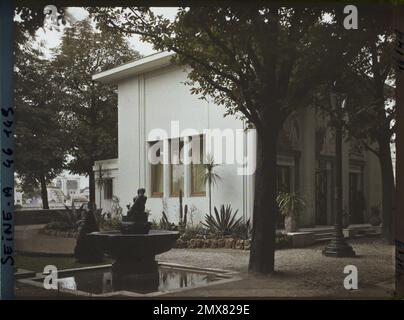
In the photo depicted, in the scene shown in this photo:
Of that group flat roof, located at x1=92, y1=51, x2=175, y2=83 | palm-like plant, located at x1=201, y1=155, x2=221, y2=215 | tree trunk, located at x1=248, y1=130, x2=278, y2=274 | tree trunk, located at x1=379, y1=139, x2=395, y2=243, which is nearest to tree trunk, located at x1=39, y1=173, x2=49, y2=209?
flat roof, located at x1=92, y1=51, x2=175, y2=83

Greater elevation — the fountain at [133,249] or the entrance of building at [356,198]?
the entrance of building at [356,198]

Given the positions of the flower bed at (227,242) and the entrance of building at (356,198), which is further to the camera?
the entrance of building at (356,198)

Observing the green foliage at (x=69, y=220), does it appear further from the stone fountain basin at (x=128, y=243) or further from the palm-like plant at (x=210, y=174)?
the palm-like plant at (x=210, y=174)

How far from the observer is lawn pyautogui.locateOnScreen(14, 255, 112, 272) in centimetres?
558

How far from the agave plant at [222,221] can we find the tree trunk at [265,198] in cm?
24

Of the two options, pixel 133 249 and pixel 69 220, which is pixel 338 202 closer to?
pixel 133 249

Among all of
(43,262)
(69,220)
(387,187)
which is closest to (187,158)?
(69,220)

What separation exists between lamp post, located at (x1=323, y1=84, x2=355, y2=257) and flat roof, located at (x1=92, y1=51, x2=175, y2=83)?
1939mm

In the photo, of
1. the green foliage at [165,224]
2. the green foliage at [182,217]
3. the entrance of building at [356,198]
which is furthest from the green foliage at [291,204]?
the green foliage at [165,224]

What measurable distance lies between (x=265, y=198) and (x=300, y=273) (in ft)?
2.94

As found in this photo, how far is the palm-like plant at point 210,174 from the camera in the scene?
589cm

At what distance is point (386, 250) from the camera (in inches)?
229

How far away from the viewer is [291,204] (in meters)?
5.93
